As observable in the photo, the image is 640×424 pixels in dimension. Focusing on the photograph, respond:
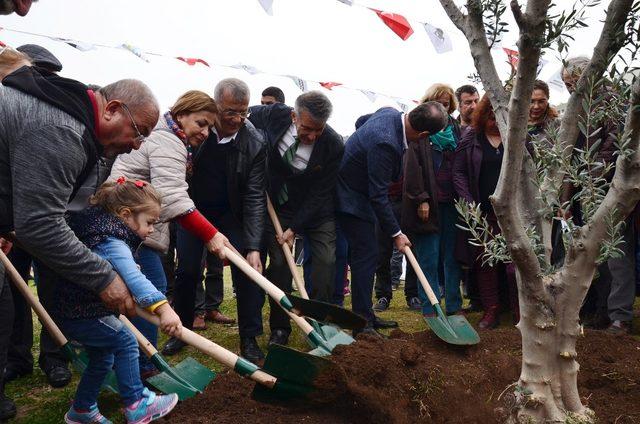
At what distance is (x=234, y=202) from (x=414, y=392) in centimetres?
194

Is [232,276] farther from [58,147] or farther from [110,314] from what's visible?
[58,147]

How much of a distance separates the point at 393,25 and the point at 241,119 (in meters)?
3.89

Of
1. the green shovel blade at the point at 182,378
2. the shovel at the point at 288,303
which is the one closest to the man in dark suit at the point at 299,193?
the shovel at the point at 288,303

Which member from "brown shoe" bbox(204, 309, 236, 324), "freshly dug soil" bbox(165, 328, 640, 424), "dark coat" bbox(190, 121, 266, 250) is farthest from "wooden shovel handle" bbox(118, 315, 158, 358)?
"brown shoe" bbox(204, 309, 236, 324)

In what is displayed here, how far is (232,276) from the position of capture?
4.62 metres

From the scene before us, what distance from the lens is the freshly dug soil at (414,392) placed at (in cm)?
308

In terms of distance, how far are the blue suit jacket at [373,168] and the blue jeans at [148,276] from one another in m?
1.65

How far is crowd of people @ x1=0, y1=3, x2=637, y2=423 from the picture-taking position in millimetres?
2473

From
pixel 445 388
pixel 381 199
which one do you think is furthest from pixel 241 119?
pixel 445 388

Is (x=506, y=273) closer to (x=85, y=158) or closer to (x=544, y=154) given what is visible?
(x=544, y=154)

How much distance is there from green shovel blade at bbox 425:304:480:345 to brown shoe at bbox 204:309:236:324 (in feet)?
7.13

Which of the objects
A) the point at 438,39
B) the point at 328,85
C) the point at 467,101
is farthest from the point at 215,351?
the point at 328,85

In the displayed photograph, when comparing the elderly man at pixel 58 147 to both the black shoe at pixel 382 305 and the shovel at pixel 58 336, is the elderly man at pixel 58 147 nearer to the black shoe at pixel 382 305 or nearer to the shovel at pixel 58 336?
the shovel at pixel 58 336

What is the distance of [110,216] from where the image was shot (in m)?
3.18
